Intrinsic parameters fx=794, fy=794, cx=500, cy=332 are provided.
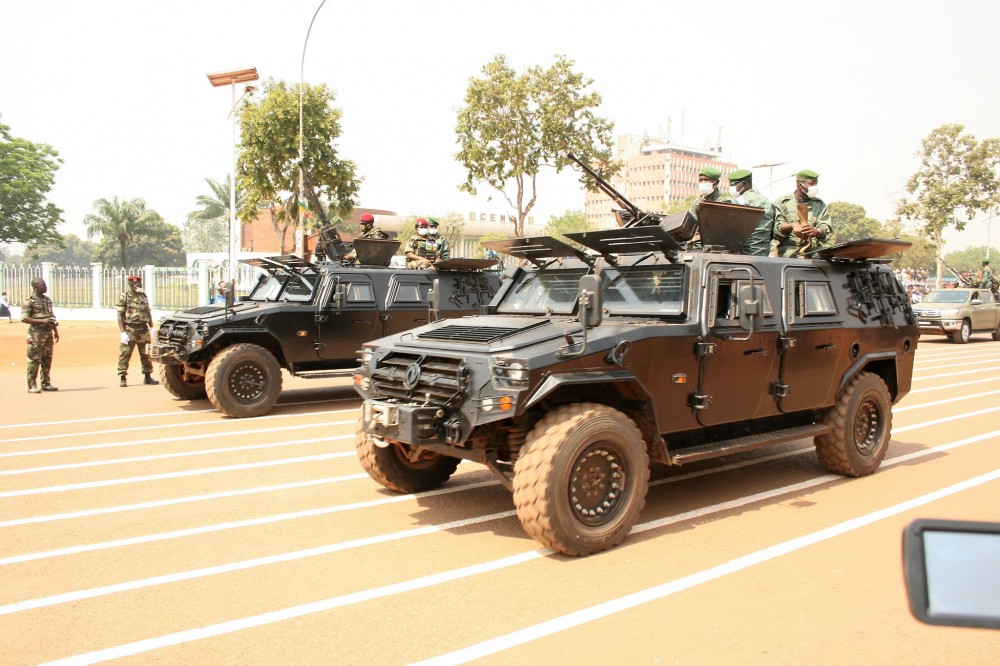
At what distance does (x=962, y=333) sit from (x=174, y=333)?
72.9 ft

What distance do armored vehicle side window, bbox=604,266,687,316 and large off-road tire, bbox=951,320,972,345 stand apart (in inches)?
827

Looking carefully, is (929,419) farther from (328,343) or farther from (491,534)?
(328,343)

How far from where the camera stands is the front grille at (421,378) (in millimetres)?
5254

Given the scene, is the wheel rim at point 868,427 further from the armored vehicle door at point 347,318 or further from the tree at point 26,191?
the tree at point 26,191

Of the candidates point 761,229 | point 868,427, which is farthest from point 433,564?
point 761,229

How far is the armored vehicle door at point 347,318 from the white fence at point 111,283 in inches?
605

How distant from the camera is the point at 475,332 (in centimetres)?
588

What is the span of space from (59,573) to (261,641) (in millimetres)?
1798

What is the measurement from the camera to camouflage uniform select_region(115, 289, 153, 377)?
13281mm

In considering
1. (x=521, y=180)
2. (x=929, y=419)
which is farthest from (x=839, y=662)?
(x=521, y=180)

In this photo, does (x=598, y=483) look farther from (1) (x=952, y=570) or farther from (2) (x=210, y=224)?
(2) (x=210, y=224)

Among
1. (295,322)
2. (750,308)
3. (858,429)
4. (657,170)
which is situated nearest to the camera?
(750,308)

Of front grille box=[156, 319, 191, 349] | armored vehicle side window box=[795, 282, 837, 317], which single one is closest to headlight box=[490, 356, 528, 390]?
armored vehicle side window box=[795, 282, 837, 317]

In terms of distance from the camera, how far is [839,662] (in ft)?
12.3
